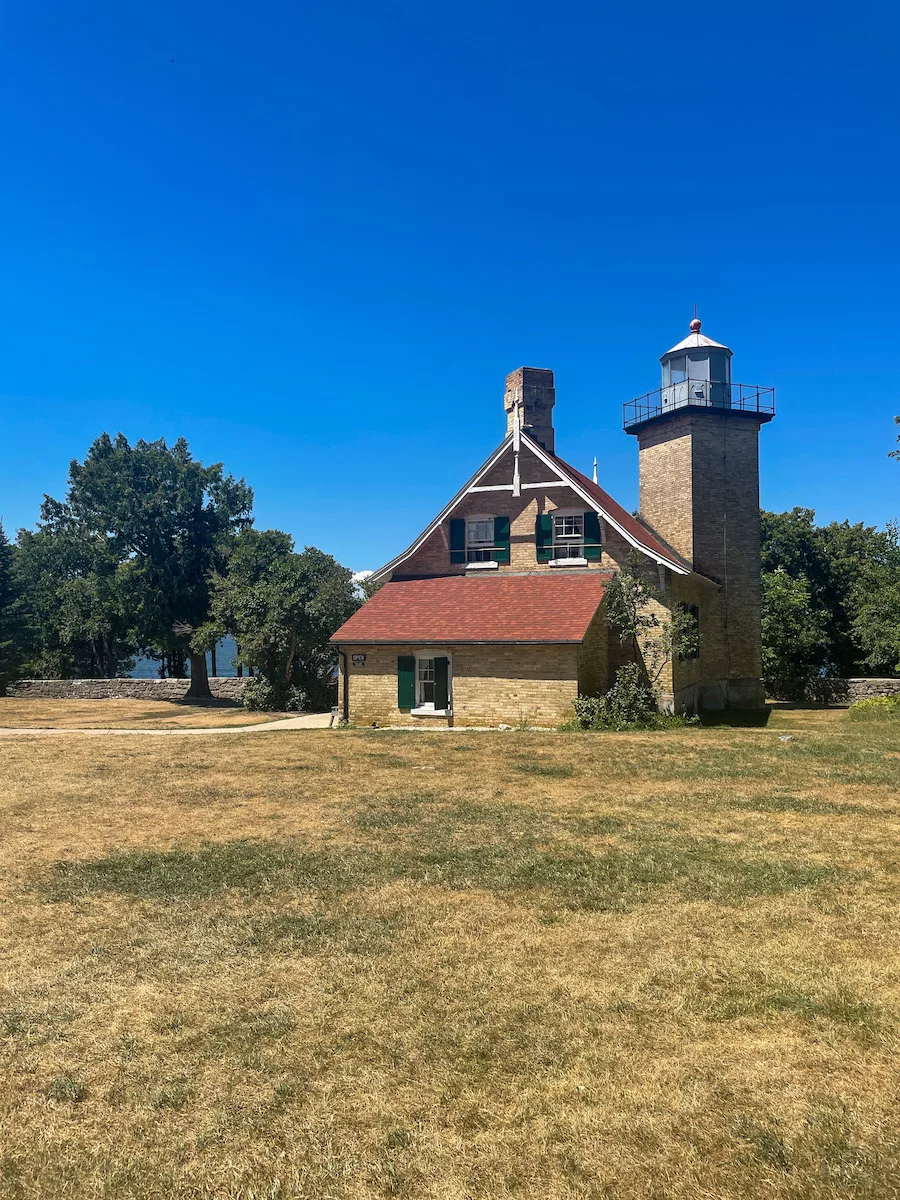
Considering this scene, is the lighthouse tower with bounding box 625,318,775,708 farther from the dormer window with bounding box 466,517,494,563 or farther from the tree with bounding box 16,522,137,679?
the tree with bounding box 16,522,137,679

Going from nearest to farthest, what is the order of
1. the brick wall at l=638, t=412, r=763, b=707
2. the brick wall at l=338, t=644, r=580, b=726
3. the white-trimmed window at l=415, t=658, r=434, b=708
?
1. the brick wall at l=338, t=644, r=580, b=726
2. the white-trimmed window at l=415, t=658, r=434, b=708
3. the brick wall at l=638, t=412, r=763, b=707

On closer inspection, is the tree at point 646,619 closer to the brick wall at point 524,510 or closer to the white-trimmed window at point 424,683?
the brick wall at point 524,510

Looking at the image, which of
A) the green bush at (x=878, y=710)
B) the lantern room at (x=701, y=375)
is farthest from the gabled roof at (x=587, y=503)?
the green bush at (x=878, y=710)

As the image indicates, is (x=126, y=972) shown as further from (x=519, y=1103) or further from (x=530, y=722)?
(x=530, y=722)

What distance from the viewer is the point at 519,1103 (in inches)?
159

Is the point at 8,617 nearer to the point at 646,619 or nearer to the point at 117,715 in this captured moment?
the point at 117,715

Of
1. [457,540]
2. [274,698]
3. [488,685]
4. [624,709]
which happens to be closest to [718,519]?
[457,540]

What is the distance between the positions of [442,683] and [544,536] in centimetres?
610

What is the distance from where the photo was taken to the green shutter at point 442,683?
2220cm

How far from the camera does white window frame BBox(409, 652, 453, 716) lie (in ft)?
72.3

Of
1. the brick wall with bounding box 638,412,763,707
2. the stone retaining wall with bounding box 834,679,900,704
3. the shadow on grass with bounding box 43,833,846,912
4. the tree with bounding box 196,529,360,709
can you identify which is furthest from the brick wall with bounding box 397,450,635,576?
the stone retaining wall with bounding box 834,679,900,704

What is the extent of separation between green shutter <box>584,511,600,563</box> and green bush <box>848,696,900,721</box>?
9.69m

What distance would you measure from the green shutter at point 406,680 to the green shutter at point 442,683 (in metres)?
0.76

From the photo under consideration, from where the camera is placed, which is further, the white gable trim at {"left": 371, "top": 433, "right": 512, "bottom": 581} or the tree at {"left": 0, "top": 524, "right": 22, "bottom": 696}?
the tree at {"left": 0, "top": 524, "right": 22, "bottom": 696}
